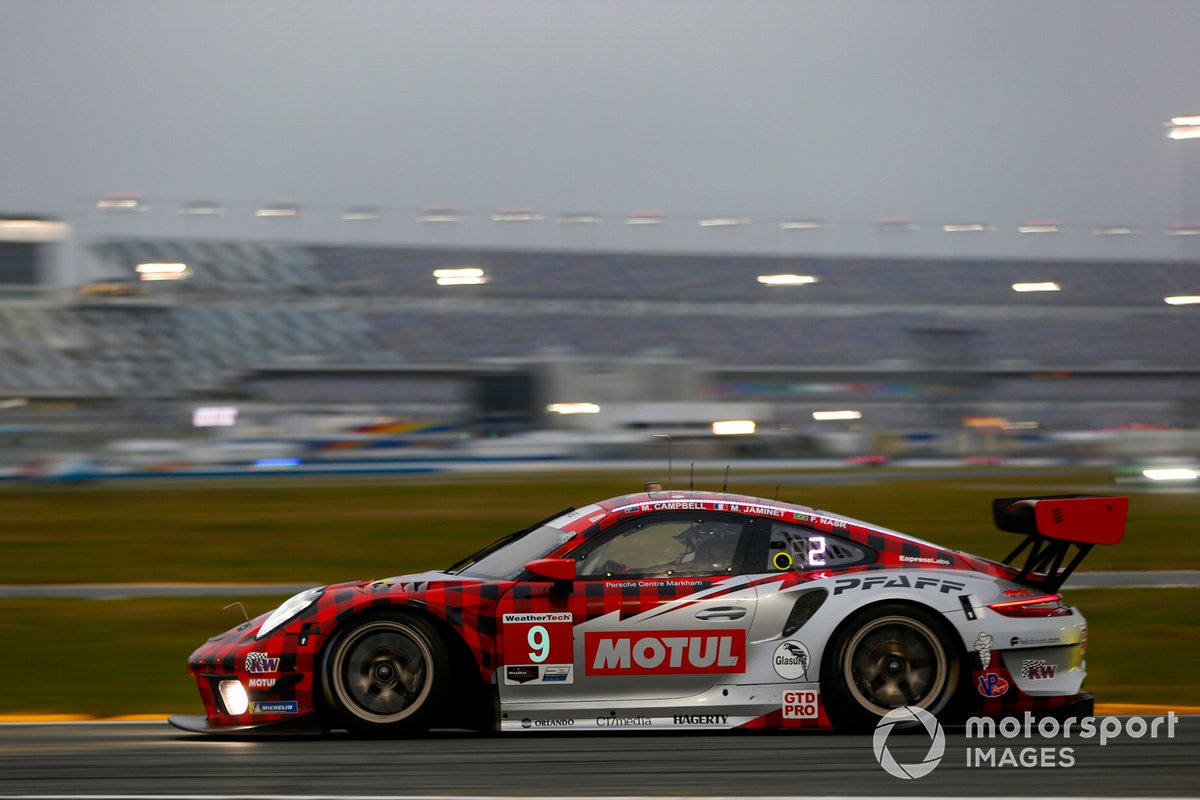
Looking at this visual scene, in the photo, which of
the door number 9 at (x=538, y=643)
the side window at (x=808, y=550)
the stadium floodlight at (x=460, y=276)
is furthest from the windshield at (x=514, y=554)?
the stadium floodlight at (x=460, y=276)

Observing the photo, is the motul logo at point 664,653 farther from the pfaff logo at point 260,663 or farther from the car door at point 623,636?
the pfaff logo at point 260,663

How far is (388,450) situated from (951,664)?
29014mm

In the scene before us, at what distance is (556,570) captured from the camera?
17.2ft

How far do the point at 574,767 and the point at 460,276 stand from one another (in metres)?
42.2

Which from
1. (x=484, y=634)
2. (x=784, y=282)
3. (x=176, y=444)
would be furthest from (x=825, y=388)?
(x=484, y=634)

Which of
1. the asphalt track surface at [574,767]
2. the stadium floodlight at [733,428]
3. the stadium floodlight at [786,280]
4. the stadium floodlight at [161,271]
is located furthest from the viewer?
the stadium floodlight at [786,280]

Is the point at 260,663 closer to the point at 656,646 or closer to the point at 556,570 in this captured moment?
the point at 556,570

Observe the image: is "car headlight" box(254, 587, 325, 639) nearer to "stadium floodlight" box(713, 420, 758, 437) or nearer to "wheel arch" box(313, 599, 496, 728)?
"wheel arch" box(313, 599, 496, 728)

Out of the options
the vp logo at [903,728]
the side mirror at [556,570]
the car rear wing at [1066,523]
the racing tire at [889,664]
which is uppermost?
the car rear wing at [1066,523]

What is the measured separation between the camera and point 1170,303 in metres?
47.2

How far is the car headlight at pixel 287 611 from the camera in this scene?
5.33 meters

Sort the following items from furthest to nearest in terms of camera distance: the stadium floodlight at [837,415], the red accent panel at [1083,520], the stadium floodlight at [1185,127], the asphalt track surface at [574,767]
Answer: the stadium floodlight at [837,415] < the stadium floodlight at [1185,127] < the red accent panel at [1083,520] < the asphalt track surface at [574,767]

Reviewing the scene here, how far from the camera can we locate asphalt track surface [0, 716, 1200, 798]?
4.34m

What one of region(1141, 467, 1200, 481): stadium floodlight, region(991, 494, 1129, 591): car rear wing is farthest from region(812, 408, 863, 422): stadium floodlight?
region(991, 494, 1129, 591): car rear wing
